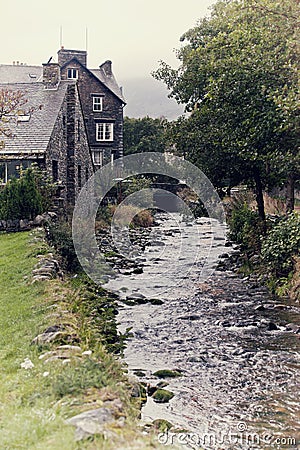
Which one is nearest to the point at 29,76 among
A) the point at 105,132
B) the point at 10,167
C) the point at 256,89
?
the point at 105,132

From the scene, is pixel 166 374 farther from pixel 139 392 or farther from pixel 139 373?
pixel 139 392

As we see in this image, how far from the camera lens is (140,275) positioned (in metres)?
19.8

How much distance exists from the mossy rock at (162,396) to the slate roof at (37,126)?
15881 mm

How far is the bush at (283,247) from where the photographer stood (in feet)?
53.4

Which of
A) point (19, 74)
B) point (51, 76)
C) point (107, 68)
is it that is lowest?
point (51, 76)

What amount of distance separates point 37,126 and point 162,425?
20380 millimetres

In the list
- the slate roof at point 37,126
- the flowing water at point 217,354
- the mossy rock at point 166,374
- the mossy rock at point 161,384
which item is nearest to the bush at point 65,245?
the flowing water at point 217,354

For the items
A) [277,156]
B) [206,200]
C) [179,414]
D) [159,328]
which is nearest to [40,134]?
[206,200]

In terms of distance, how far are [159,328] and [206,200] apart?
14937 mm

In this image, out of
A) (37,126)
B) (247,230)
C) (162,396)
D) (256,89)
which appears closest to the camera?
(162,396)

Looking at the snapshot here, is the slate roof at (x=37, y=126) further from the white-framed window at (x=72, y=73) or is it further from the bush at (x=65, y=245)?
the white-framed window at (x=72, y=73)

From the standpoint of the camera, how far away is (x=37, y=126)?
2556 cm

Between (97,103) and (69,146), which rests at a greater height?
(97,103)

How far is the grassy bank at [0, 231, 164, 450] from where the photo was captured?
178 inches
